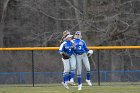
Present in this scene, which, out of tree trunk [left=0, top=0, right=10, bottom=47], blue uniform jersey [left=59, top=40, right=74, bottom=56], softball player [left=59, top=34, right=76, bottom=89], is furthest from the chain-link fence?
tree trunk [left=0, top=0, right=10, bottom=47]

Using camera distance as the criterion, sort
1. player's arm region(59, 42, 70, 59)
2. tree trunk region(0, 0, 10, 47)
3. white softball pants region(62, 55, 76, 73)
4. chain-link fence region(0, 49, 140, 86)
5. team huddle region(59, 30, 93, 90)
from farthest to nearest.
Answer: tree trunk region(0, 0, 10, 47) → chain-link fence region(0, 49, 140, 86) → white softball pants region(62, 55, 76, 73) → player's arm region(59, 42, 70, 59) → team huddle region(59, 30, 93, 90)

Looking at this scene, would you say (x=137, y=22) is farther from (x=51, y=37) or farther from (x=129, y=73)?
(x=129, y=73)

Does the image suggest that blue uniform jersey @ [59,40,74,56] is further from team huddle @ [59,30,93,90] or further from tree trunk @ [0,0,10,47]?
tree trunk @ [0,0,10,47]

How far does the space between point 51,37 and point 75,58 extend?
731 inches

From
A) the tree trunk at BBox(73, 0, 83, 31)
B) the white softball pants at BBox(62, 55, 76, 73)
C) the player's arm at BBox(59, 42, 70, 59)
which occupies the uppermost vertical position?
the tree trunk at BBox(73, 0, 83, 31)

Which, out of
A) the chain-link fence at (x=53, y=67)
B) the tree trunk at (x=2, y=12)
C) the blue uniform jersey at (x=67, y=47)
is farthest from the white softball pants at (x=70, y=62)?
the tree trunk at (x=2, y=12)

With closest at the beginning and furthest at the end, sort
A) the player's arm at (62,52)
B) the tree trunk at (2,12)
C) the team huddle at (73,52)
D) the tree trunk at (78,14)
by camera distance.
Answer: the team huddle at (73,52), the player's arm at (62,52), the tree trunk at (78,14), the tree trunk at (2,12)

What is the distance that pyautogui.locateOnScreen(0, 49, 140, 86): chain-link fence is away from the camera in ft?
92.6

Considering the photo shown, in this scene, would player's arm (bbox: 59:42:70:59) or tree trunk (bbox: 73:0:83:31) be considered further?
tree trunk (bbox: 73:0:83:31)

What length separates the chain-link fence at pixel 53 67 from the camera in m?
28.2

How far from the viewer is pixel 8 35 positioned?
4541 cm

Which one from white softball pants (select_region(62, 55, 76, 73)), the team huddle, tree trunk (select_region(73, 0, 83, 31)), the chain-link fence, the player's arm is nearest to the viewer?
the team huddle

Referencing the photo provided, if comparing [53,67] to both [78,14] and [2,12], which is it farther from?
[2,12]

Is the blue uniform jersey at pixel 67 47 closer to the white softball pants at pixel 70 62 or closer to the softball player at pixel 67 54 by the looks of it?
the softball player at pixel 67 54
